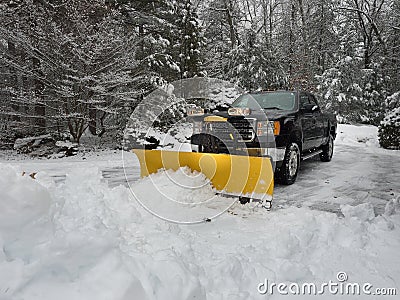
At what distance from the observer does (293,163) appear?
564cm

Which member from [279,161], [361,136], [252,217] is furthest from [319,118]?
[361,136]

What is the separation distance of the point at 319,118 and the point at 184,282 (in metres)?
5.93

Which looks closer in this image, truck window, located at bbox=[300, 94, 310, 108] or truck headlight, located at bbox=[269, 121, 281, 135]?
truck headlight, located at bbox=[269, 121, 281, 135]

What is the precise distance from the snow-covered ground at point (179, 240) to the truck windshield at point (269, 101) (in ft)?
5.34

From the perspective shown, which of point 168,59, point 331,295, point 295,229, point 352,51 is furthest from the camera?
point 352,51

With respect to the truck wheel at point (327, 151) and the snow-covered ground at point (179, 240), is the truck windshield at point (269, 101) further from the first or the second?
the truck wheel at point (327, 151)

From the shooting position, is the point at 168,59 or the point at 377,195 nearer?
the point at 377,195

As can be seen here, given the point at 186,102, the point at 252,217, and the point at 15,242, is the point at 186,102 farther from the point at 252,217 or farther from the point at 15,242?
the point at 15,242

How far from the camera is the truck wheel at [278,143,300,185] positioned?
5391 mm

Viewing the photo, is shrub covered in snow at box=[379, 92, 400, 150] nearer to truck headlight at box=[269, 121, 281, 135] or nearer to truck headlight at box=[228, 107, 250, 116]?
truck headlight at box=[269, 121, 281, 135]

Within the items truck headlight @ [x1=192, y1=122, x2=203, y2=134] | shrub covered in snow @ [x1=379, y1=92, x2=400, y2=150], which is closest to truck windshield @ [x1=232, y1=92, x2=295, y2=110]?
truck headlight @ [x1=192, y1=122, x2=203, y2=134]

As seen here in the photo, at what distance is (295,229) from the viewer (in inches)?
131

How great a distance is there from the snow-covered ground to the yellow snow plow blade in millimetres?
201

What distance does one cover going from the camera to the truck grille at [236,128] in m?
5.07
